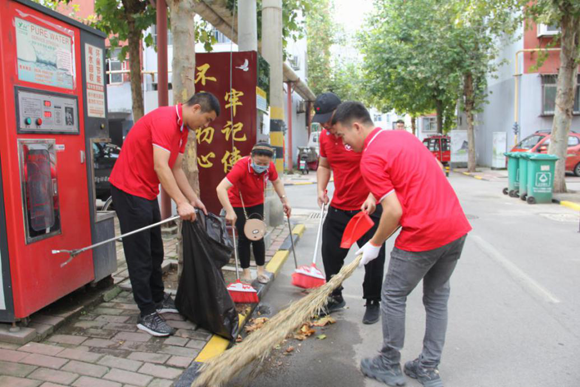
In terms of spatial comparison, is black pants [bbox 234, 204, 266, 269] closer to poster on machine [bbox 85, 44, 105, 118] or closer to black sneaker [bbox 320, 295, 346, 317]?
black sneaker [bbox 320, 295, 346, 317]

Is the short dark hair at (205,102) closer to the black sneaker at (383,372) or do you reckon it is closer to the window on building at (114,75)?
the black sneaker at (383,372)

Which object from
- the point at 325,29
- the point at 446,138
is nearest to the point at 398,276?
the point at 446,138

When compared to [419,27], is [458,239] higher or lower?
lower

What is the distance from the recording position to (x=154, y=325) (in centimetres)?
358

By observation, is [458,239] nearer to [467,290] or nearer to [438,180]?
[438,180]

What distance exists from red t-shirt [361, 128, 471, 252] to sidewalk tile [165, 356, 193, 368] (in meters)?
1.58

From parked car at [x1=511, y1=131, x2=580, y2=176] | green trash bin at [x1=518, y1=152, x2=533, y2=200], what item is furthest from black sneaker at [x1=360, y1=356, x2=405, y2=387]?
parked car at [x1=511, y1=131, x2=580, y2=176]

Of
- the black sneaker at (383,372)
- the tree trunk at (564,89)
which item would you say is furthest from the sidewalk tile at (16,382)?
the tree trunk at (564,89)

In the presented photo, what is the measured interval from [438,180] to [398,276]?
0.62 meters

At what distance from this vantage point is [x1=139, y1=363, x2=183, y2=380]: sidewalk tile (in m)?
2.95

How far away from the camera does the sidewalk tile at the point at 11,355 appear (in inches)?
119

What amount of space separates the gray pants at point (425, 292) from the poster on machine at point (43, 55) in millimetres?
2670

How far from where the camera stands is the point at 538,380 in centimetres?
313

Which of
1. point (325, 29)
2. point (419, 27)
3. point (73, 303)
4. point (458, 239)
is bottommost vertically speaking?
point (73, 303)
